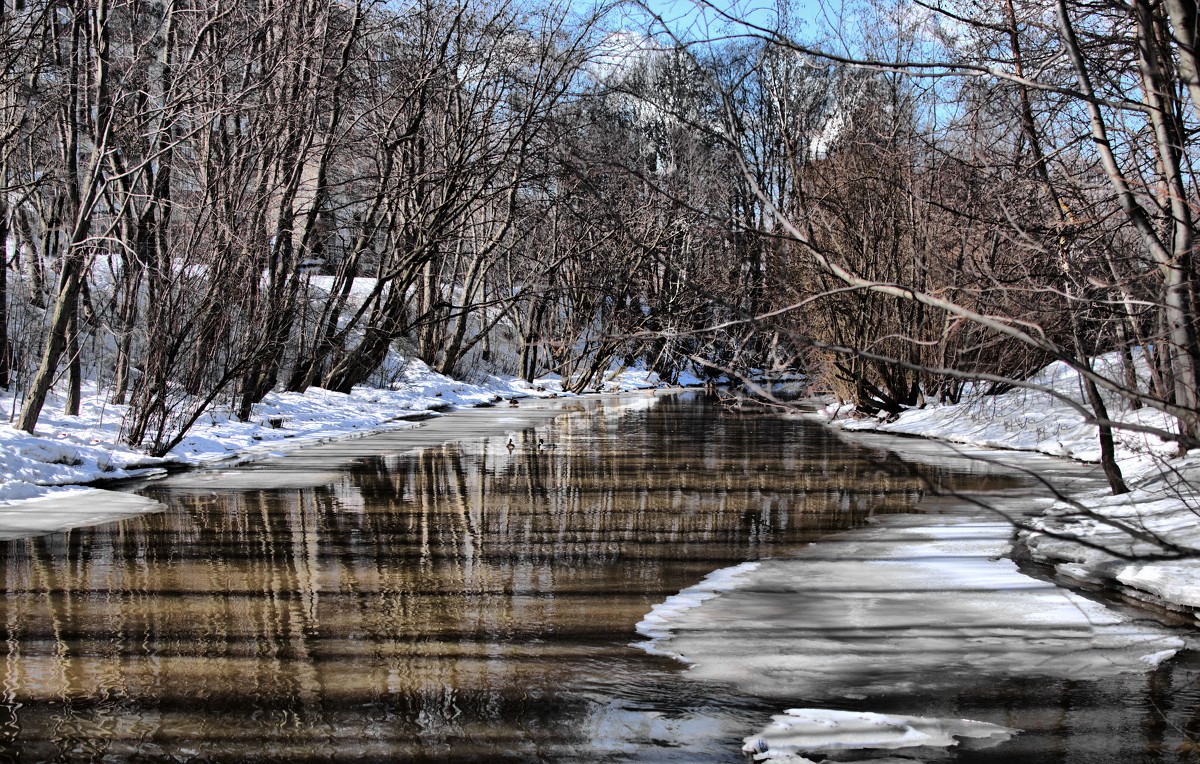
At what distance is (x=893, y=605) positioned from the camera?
22.6ft

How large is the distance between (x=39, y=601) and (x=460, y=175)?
1522 centimetres

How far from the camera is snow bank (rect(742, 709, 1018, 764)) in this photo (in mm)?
4504

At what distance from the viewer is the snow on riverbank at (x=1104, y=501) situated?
424 cm

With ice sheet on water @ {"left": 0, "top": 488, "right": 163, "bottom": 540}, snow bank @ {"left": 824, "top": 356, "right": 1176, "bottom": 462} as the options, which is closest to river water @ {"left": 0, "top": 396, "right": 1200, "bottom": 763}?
ice sheet on water @ {"left": 0, "top": 488, "right": 163, "bottom": 540}

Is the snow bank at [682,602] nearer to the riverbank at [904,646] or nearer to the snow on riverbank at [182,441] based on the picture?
the riverbank at [904,646]

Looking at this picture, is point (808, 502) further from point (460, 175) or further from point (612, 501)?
point (460, 175)

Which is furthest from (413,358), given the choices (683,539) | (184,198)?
(683,539)

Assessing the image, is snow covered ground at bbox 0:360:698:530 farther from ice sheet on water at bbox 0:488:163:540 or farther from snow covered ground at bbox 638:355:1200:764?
snow covered ground at bbox 638:355:1200:764

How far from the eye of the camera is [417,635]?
6.07 metres

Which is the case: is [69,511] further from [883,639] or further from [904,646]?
[904,646]

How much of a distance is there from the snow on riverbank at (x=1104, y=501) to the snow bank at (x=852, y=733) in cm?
93

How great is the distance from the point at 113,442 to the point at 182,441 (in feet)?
4.56

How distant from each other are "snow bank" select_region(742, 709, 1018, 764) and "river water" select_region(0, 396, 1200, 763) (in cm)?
11

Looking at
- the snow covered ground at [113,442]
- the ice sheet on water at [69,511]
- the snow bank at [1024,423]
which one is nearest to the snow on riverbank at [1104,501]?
the snow bank at [1024,423]
